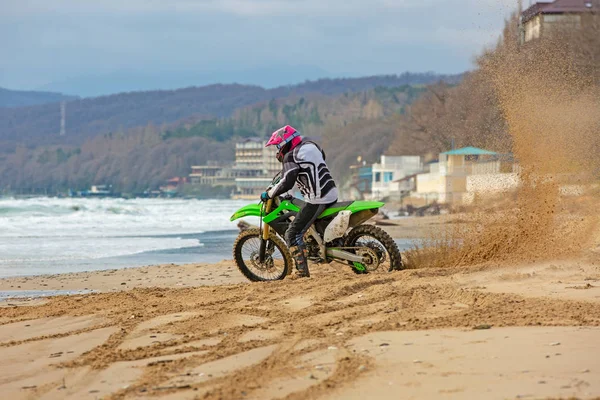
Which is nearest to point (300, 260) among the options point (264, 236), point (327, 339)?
point (264, 236)

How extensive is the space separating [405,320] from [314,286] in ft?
8.32

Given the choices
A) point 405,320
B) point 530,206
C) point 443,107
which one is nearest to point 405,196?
point 443,107

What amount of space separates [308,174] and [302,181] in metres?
0.13

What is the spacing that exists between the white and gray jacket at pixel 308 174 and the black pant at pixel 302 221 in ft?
0.23

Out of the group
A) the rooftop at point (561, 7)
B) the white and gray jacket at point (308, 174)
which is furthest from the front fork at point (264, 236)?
the rooftop at point (561, 7)

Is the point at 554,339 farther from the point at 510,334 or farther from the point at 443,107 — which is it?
the point at 443,107

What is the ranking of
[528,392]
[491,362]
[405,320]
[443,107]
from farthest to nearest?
[443,107] < [405,320] < [491,362] < [528,392]

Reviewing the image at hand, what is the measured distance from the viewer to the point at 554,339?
21.4 ft

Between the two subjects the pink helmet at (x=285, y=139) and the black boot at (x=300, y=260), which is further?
the black boot at (x=300, y=260)

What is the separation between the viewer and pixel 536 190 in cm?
1340

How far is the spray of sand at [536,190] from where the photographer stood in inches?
481

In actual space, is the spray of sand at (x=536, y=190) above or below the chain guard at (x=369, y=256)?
above

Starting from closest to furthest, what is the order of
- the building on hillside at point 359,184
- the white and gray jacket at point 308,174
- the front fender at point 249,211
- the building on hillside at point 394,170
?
1. the white and gray jacket at point 308,174
2. the front fender at point 249,211
3. the building on hillside at point 394,170
4. the building on hillside at point 359,184

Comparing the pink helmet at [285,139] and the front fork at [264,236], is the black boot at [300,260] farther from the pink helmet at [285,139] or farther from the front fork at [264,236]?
the pink helmet at [285,139]
